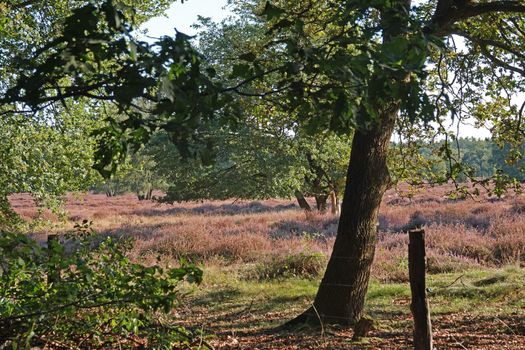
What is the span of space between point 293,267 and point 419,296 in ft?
23.7

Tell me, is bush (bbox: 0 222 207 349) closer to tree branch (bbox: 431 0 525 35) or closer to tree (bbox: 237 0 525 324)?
tree (bbox: 237 0 525 324)

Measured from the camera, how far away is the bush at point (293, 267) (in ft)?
40.0

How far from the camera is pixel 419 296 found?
5316mm

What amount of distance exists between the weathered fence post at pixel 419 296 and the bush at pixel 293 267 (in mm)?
6748

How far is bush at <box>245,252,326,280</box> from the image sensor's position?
12195 millimetres

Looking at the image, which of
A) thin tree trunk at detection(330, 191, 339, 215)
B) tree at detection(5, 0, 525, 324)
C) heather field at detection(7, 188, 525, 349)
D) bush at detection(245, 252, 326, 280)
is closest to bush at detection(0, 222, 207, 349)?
heather field at detection(7, 188, 525, 349)

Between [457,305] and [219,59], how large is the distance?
1613cm

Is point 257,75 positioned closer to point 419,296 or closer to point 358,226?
point 419,296

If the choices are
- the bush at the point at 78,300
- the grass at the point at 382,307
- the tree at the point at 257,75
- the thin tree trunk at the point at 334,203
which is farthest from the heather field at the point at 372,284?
the thin tree trunk at the point at 334,203

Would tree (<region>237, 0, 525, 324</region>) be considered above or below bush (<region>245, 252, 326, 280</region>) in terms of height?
above

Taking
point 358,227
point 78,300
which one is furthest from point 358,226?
point 78,300

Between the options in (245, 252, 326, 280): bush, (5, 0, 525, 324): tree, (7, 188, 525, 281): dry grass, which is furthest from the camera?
(7, 188, 525, 281): dry grass

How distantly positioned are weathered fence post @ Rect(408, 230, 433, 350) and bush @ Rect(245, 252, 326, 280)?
6.75 m

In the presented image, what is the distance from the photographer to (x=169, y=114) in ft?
8.18
